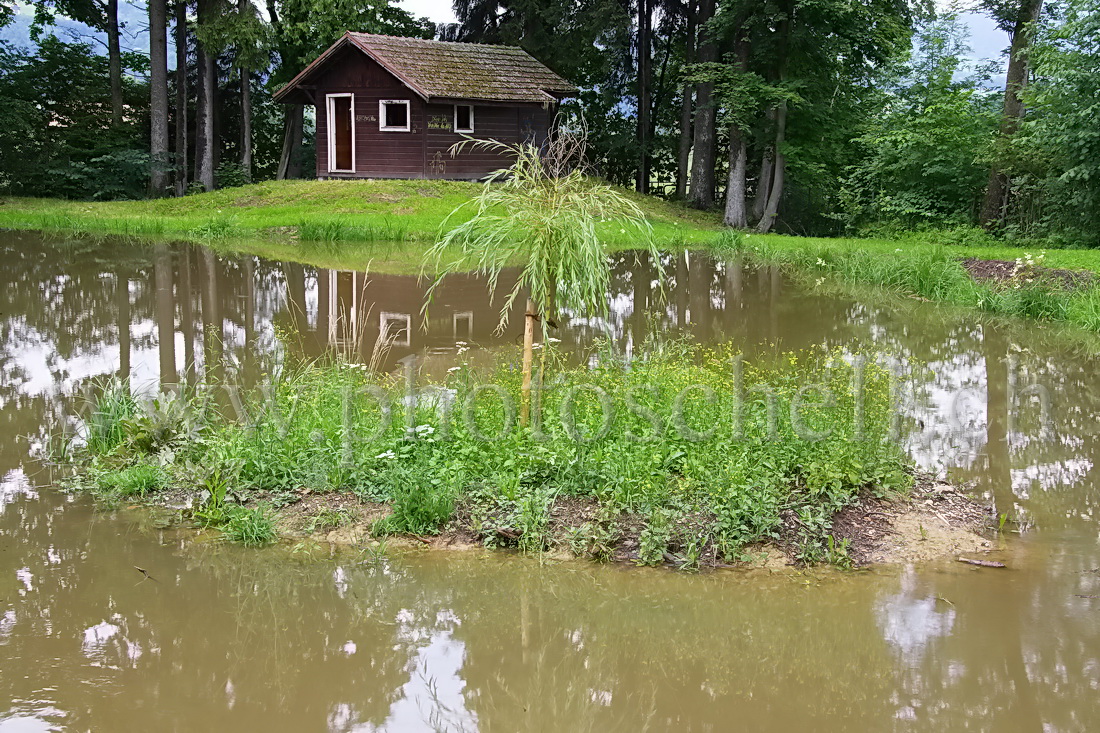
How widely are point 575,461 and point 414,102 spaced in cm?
2506

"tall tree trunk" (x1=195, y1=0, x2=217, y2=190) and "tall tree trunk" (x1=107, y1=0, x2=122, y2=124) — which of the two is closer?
"tall tree trunk" (x1=195, y1=0, x2=217, y2=190)

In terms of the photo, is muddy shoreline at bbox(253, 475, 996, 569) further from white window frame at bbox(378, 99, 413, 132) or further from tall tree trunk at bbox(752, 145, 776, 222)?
white window frame at bbox(378, 99, 413, 132)

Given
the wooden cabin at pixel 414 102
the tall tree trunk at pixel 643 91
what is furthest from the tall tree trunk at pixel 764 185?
the tall tree trunk at pixel 643 91

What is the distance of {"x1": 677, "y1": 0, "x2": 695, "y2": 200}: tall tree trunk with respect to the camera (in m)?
33.4

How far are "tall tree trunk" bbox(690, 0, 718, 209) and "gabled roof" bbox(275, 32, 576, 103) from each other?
419 cm

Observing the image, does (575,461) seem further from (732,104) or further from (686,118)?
(686,118)

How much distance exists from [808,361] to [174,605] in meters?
7.58

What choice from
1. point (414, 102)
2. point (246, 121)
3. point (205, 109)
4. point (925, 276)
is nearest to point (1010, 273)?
point (925, 276)

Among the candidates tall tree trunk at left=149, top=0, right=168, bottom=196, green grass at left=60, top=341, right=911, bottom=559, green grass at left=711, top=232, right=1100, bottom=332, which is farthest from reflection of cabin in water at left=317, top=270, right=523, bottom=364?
tall tree trunk at left=149, top=0, right=168, bottom=196

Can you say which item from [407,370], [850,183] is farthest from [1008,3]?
[407,370]

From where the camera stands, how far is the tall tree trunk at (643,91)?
114 feet

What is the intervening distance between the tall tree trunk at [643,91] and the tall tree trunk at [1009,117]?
1323 cm

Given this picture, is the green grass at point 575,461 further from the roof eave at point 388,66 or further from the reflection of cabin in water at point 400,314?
the roof eave at point 388,66

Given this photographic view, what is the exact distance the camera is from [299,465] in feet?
24.3
